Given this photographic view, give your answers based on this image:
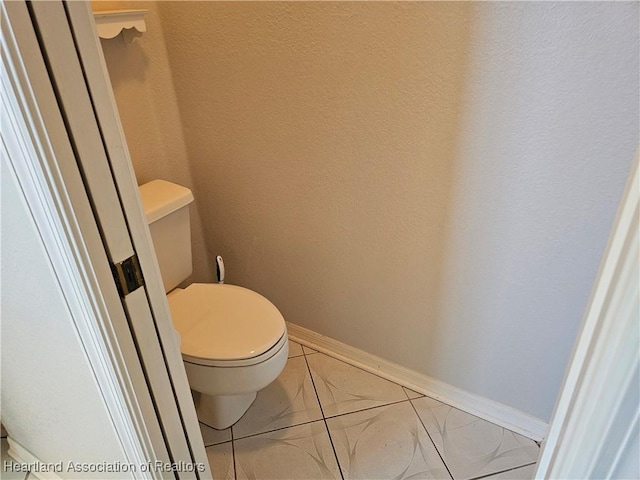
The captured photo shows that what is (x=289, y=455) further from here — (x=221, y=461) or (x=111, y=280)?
(x=111, y=280)

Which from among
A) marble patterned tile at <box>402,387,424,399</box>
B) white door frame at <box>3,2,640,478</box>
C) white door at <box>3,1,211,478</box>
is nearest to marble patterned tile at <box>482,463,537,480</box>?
marble patterned tile at <box>402,387,424,399</box>

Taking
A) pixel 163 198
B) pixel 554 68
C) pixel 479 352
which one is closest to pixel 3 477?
pixel 163 198

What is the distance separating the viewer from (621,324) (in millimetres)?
505

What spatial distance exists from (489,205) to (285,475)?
1.10 m

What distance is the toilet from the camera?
4.32 feet

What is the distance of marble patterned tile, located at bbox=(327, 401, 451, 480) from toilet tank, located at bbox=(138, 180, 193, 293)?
0.83m

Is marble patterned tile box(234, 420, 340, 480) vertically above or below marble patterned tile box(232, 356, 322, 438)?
above

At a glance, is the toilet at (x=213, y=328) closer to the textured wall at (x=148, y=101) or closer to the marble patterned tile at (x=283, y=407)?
the marble patterned tile at (x=283, y=407)

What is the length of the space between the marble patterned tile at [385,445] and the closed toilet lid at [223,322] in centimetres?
49

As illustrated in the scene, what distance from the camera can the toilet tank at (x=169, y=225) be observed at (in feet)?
4.63

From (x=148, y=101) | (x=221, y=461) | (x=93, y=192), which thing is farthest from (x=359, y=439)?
(x=148, y=101)

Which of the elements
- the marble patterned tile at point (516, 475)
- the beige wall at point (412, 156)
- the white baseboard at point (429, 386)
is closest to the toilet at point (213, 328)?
the beige wall at point (412, 156)

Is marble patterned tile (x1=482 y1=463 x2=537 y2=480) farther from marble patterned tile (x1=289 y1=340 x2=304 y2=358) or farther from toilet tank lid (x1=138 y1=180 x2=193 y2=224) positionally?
toilet tank lid (x1=138 y1=180 x2=193 y2=224)

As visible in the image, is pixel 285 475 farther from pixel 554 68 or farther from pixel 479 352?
pixel 554 68
